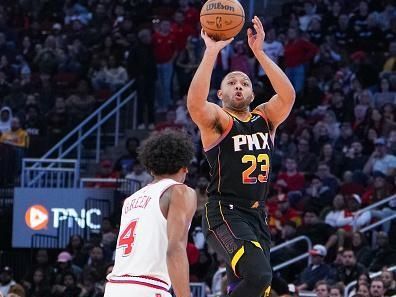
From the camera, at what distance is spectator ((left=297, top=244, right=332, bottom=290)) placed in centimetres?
1800

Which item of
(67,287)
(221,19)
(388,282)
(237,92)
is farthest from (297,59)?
(221,19)

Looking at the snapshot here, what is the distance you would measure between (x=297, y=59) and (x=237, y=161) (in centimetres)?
1458

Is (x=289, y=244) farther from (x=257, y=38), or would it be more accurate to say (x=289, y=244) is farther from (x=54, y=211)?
(x=257, y=38)

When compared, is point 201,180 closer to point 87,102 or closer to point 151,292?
point 87,102


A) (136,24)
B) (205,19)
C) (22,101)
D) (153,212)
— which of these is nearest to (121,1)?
(136,24)

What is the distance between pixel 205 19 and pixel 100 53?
678 inches

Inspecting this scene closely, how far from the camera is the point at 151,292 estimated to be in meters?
8.17

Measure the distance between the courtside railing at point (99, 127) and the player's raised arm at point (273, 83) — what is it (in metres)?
13.6

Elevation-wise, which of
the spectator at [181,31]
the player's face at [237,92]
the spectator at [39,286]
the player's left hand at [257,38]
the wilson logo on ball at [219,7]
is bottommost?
the spectator at [39,286]

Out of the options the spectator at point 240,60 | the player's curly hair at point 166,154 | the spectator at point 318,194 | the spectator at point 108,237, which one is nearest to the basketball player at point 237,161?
the player's curly hair at point 166,154

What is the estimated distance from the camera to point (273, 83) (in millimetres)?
10609

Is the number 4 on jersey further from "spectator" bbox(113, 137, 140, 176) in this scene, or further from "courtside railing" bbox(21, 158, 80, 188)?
"spectator" bbox(113, 137, 140, 176)

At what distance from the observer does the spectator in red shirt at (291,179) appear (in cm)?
2141

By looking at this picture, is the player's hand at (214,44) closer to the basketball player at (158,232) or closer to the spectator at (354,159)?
the basketball player at (158,232)
